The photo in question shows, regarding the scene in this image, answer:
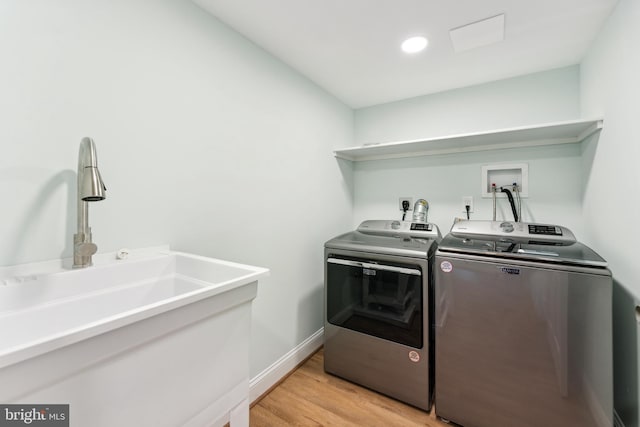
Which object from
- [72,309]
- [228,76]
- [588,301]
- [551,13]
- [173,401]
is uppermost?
[551,13]

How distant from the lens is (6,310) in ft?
2.40

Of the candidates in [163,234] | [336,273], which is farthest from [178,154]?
[336,273]

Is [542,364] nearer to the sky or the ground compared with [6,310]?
nearer to the ground

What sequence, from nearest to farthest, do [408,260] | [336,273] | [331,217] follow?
[408,260], [336,273], [331,217]

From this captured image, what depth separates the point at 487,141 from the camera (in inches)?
80.2

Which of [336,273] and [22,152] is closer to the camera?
[22,152]

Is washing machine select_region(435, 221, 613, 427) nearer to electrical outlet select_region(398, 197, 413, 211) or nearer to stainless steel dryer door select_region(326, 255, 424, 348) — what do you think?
stainless steel dryer door select_region(326, 255, 424, 348)

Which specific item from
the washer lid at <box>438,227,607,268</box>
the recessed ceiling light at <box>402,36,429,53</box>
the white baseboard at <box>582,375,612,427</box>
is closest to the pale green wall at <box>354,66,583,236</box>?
the washer lid at <box>438,227,607,268</box>

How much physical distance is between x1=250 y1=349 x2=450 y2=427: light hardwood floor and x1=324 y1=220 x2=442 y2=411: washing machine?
0.20 feet

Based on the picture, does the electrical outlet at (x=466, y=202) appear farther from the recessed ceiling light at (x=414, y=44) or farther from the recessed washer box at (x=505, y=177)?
the recessed ceiling light at (x=414, y=44)

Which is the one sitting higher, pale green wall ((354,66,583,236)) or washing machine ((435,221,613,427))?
pale green wall ((354,66,583,236))

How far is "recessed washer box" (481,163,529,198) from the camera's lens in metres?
2.04

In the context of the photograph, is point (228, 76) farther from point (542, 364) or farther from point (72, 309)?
point (542, 364)

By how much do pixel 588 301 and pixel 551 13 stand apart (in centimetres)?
142
